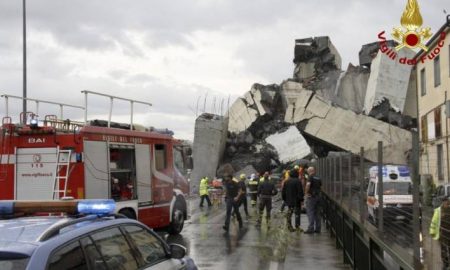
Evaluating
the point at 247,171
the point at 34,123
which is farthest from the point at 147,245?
the point at 247,171

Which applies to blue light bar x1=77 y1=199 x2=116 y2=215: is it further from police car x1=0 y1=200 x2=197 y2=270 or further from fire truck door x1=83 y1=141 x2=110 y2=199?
fire truck door x1=83 y1=141 x2=110 y2=199

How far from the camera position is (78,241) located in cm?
416

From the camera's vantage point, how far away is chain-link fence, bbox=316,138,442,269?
4863 mm

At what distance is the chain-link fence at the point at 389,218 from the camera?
16.0 feet

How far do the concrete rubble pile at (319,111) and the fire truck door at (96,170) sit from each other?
20.9m

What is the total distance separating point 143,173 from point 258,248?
3240 millimetres

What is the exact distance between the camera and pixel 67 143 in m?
12.0

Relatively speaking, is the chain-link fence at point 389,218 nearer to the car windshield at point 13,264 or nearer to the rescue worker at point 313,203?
the car windshield at point 13,264

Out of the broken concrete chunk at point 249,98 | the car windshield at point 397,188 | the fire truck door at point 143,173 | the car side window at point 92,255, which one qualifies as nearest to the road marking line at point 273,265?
the car windshield at point 397,188

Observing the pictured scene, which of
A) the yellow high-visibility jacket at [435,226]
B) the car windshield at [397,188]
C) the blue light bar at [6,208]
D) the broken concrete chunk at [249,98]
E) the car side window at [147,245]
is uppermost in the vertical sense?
the broken concrete chunk at [249,98]

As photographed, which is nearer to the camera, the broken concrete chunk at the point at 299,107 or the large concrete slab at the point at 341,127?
the large concrete slab at the point at 341,127

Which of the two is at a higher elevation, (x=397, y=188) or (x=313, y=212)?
(x=397, y=188)

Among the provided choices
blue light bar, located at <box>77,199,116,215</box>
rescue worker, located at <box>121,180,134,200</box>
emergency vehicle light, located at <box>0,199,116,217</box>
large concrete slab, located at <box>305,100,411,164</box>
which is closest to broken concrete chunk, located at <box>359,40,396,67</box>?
large concrete slab, located at <box>305,100,411,164</box>

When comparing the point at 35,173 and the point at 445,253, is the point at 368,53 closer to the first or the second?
the point at 35,173
